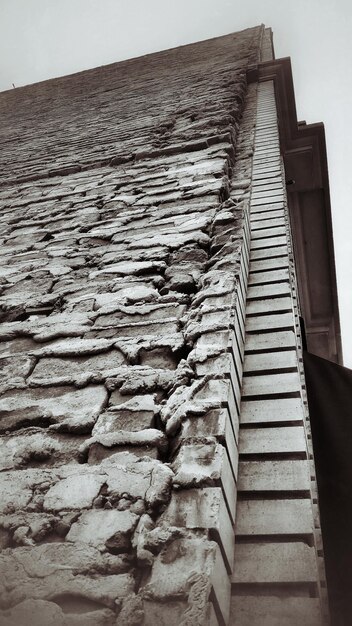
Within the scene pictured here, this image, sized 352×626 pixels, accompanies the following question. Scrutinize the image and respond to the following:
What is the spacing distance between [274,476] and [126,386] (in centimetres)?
43

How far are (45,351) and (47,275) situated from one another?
53 cm

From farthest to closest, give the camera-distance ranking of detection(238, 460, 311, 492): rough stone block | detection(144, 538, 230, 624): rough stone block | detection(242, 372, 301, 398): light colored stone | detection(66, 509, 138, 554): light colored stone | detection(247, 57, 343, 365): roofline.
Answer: detection(247, 57, 343, 365): roofline < detection(242, 372, 301, 398): light colored stone < detection(238, 460, 311, 492): rough stone block < detection(66, 509, 138, 554): light colored stone < detection(144, 538, 230, 624): rough stone block

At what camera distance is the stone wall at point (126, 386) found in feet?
2.36

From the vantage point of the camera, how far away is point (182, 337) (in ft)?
3.93

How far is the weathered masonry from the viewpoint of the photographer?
2.42ft

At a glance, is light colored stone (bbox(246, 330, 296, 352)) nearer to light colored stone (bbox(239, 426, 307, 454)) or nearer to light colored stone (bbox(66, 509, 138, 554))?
light colored stone (bbox(239, 426, 307, 454))

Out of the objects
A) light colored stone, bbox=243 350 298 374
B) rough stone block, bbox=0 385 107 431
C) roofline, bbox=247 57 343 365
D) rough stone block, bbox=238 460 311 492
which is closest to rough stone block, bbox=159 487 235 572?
rough stone block, bbox=238 460 311 492

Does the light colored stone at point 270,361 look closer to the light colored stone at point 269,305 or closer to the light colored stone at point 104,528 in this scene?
the light colored stone at point 269,305

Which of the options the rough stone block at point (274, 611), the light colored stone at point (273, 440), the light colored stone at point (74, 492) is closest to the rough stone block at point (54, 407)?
the light colored stone at point (74, 492)

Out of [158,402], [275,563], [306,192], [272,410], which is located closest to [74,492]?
[158,402]

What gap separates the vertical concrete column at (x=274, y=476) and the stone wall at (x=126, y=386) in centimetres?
6

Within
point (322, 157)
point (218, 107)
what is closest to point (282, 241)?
point (218, 107)

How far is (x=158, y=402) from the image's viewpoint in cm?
104

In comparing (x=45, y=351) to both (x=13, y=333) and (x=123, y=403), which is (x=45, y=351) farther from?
(x=123, y=403)
